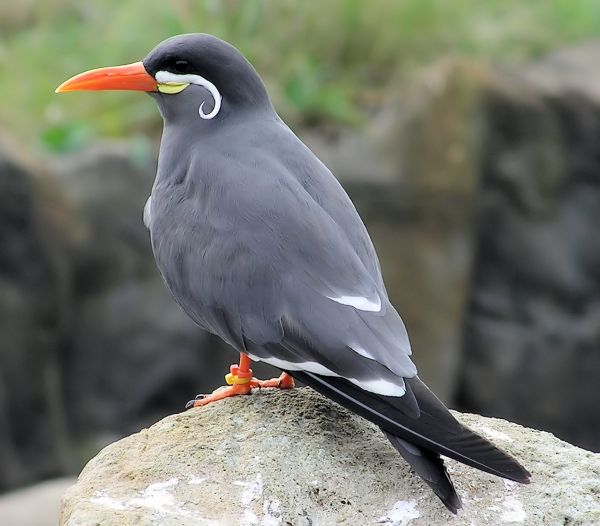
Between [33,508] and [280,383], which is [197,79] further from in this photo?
[33,508]

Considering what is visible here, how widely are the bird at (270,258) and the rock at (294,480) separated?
138 millimetres

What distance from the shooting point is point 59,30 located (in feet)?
32.1

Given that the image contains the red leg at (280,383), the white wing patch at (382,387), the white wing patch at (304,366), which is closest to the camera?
the white wing patch at (382,387)

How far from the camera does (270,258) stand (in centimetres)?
356

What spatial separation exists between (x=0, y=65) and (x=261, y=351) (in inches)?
252

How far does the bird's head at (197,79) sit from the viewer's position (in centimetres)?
391

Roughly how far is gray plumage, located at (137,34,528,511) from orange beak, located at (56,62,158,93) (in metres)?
0.06

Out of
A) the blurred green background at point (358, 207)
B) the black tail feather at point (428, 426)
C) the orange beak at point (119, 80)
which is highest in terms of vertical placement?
the orange beak at point (119, 80)

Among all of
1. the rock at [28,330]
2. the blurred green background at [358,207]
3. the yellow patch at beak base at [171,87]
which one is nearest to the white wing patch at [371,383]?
the yellow patch at beak base at [171,87]

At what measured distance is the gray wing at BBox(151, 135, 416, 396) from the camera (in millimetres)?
3346

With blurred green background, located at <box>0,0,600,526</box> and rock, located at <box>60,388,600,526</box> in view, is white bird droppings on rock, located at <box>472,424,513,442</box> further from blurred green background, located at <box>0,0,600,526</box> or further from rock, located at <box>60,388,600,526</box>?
blurred green background, located at <box>0,0,600,526</box>

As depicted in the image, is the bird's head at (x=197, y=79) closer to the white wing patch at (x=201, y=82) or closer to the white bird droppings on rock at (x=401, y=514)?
the white wing patch at (x=201, y=82)

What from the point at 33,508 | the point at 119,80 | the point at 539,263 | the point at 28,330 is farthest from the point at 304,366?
the point at 539,263

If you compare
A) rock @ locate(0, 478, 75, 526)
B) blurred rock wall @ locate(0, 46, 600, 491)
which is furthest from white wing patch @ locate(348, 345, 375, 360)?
blurred rock wall @ locate(0, 46, 600, 491)
